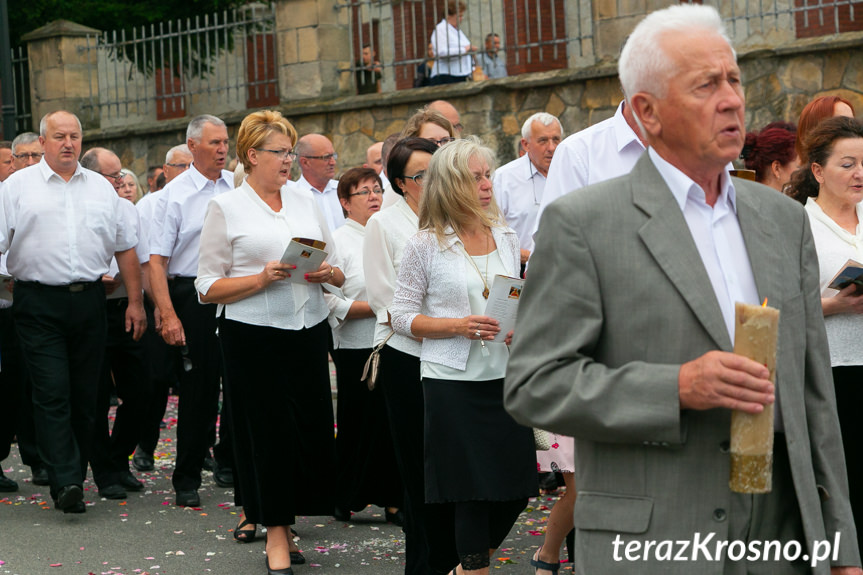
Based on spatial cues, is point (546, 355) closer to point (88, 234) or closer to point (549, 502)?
point (549, 502)

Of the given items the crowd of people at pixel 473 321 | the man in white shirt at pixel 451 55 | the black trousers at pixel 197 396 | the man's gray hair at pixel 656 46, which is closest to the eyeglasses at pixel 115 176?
the crowd of people at pixel 473 321

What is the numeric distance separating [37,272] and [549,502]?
3.66 m

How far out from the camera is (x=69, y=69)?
18.2 meters

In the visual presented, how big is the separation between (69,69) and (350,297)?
1207cm

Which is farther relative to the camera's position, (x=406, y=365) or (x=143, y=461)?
(x=143, y=461)

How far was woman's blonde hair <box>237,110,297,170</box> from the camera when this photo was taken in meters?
6.62

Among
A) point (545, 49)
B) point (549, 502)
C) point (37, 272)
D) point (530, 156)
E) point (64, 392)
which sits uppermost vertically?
point (545, 49)

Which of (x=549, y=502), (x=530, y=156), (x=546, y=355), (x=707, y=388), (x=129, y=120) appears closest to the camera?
(x=707, y=388)

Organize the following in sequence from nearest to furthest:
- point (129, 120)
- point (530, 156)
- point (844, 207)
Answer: point (844, 207)
point (530, 156)
point (129, 120)

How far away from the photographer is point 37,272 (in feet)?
26.4

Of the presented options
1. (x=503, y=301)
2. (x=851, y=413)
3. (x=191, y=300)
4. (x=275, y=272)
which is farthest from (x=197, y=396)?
(x=851, y=413)

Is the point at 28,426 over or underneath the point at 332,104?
underneath

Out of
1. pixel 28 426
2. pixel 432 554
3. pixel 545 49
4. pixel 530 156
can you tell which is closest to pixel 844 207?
pixel 432 554

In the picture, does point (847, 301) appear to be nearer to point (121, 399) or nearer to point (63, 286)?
point (63, 286)
